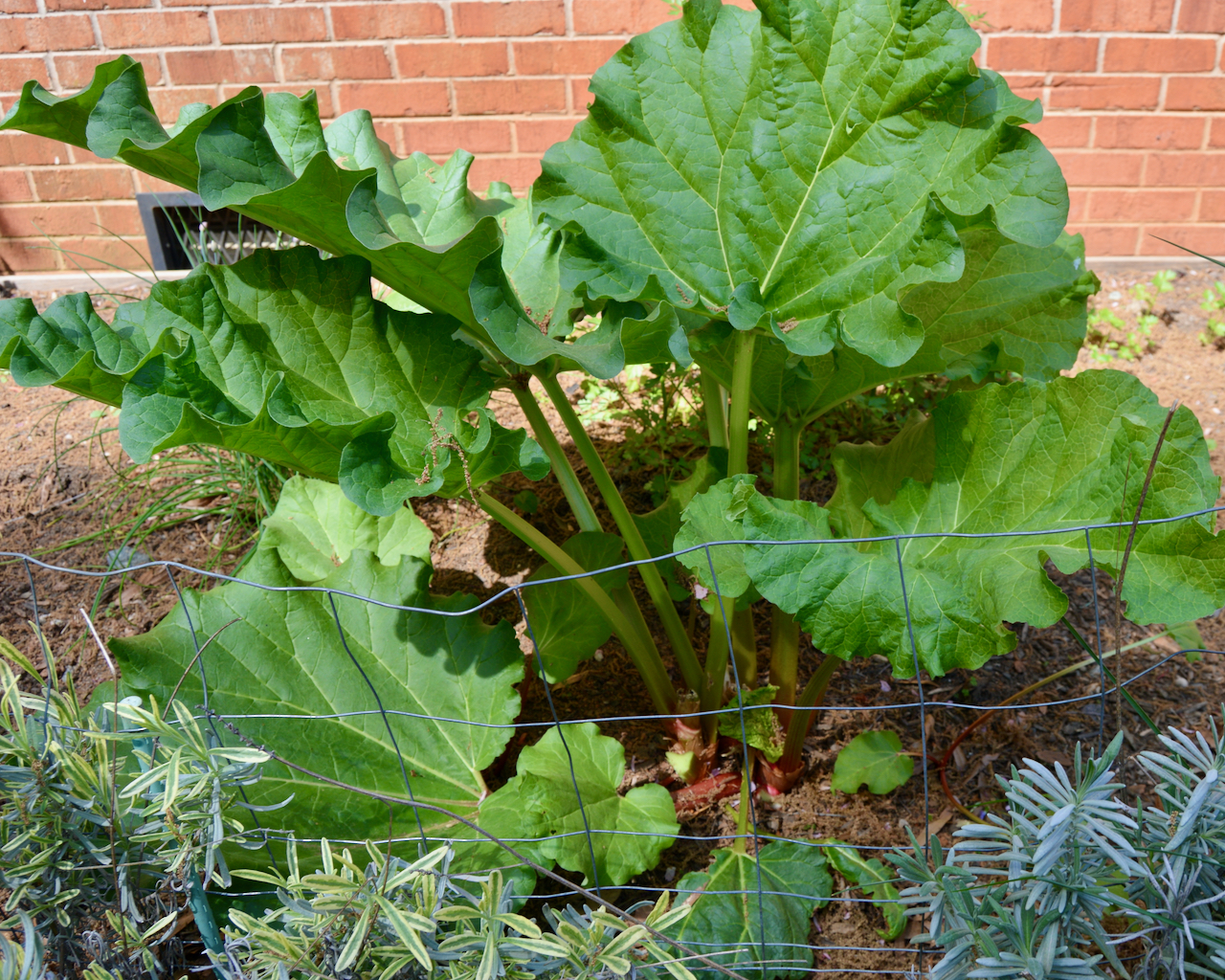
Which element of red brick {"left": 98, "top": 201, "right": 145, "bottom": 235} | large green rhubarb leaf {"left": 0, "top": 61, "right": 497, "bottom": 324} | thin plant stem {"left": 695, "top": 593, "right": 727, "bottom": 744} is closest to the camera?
large green rhubarb leaf {"left": 0, "top": 61, "right": 497, "bottom": 324}

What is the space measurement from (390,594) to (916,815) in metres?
1.15

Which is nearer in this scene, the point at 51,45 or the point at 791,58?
the point at 791,58

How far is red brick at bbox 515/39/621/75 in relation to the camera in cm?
318

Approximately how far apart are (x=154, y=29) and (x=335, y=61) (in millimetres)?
650

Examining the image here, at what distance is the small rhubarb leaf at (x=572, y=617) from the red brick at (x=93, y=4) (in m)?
2.72

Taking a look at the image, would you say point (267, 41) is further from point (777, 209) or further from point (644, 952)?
point (644, 952)

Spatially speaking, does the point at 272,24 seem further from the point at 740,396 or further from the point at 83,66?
the point at 740,396

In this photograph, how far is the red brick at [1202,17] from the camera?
3.13 metres

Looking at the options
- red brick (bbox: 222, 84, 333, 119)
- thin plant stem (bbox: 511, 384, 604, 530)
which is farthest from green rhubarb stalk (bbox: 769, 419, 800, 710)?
red brick (bbox: 222, 84, 333, 119)

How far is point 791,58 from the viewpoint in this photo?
1.63 meters

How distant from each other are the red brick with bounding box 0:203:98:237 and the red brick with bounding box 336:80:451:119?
1182 mm

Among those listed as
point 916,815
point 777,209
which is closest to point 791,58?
point 777,209

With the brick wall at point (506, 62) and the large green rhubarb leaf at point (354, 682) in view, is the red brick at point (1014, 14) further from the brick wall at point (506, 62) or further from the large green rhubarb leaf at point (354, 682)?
the large green rhubarb leaf at point (354, 682)

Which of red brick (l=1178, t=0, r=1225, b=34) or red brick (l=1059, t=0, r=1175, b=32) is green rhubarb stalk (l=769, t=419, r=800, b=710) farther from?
red brick (l=1178, t=0, r=1225, b=34)
